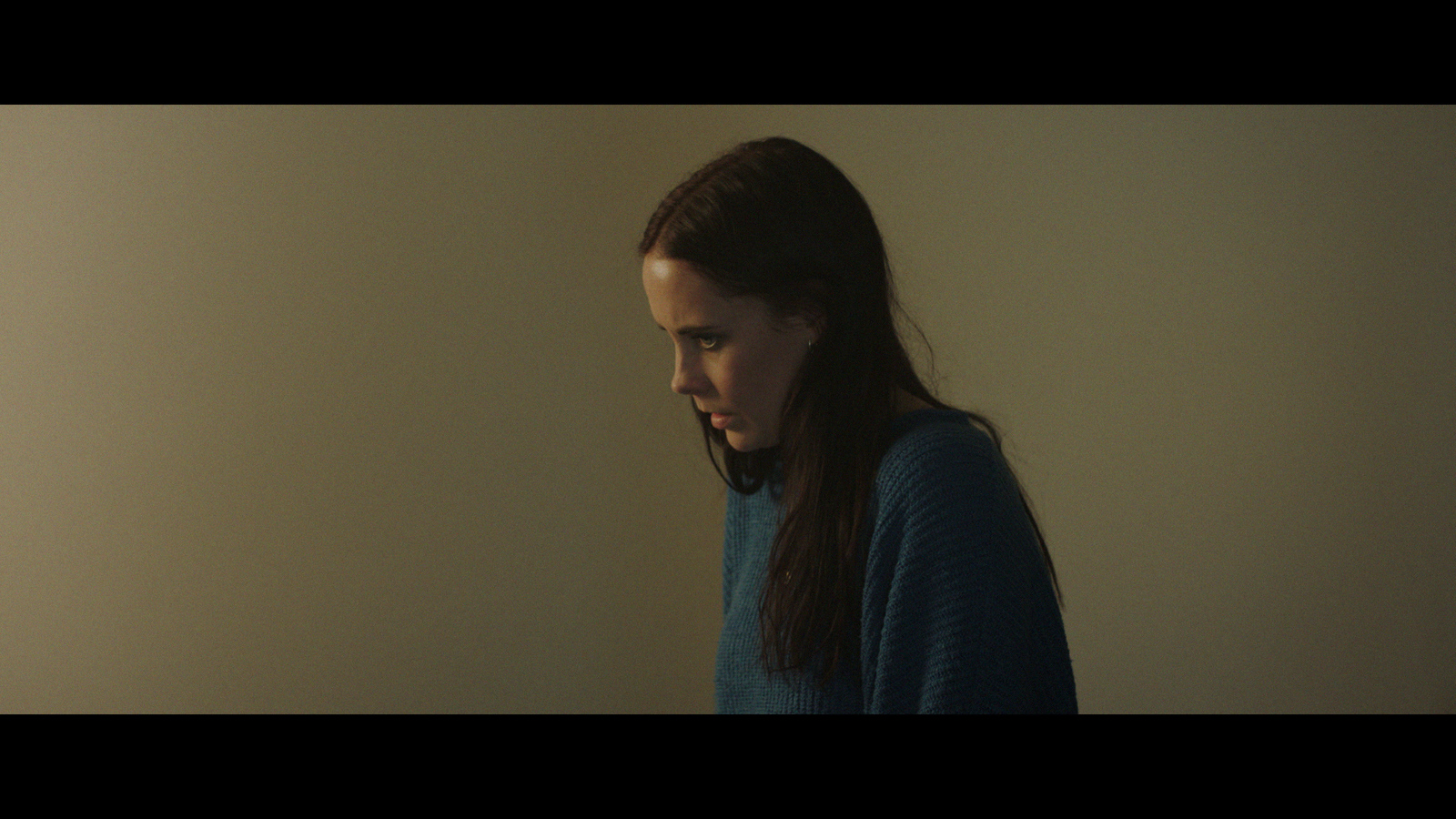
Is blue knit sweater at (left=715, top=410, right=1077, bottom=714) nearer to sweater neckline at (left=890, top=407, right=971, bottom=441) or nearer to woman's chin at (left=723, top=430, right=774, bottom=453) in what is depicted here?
sweater neckline at (left=890, top=407, right=971, bottom=441)

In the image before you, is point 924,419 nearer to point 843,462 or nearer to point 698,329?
point 843,462

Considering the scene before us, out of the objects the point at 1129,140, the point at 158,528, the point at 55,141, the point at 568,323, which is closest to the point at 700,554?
the point at 568,323

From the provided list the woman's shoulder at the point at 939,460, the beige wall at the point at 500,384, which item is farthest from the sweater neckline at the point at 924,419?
the beige wall at the point at 500,384

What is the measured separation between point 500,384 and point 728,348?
3.78ft

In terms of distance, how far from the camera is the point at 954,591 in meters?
0.74

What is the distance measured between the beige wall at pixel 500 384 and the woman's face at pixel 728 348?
106 centimetres

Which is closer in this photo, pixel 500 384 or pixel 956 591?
pixel 956 591

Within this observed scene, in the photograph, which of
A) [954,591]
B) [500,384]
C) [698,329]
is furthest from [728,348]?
[500,384]

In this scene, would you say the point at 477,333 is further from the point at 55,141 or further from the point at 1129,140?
the point at 1129,140

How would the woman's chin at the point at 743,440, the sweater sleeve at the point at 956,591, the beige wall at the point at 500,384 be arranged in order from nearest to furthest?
1. the sweater sleeve at the point at 956,591
2. the woman's chin at the point at 743,440
3. the beige wall at the point at 500,384

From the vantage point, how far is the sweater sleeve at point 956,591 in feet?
2.41

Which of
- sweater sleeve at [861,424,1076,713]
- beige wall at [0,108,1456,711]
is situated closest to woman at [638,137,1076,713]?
sweater sleeve at [861,424,1076,713]

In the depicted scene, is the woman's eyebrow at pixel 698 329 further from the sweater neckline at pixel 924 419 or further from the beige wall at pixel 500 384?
the beige wall at pixel 500 384

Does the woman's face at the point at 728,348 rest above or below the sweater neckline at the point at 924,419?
above
